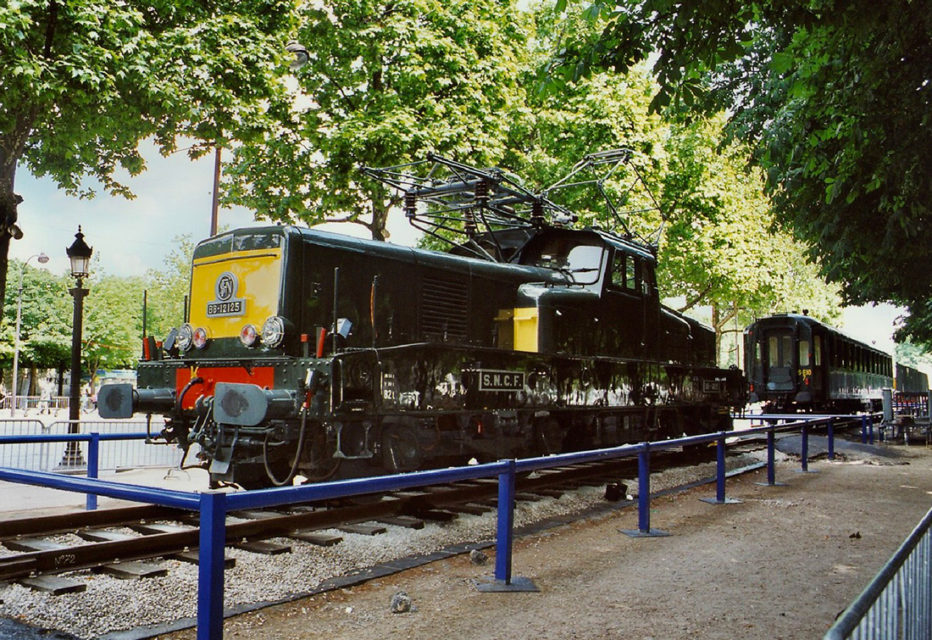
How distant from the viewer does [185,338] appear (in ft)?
28.5

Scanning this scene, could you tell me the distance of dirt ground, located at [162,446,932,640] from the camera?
14.6ft

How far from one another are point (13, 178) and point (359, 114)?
7.53m

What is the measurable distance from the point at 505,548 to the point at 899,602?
3147mm

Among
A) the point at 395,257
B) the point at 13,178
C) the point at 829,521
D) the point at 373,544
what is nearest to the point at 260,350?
the point at 395,257

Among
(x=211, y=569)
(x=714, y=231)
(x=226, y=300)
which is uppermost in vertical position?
(x=714, y=231)

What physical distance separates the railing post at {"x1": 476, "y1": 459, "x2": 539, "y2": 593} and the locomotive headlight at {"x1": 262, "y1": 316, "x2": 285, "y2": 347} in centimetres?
305

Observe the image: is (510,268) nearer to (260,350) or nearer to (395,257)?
(395,257)

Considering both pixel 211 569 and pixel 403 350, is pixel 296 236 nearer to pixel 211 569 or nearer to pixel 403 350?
pixel 403 350

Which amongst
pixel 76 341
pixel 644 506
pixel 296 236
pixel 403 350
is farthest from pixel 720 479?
pixel 76 341

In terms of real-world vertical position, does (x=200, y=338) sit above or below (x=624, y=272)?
below

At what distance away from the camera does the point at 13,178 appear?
41.2 ft

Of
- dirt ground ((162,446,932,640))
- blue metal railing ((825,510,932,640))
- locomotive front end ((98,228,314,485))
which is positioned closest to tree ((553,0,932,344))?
locomotive front end ((98,228,314,485))

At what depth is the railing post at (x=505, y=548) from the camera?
17.3 ft

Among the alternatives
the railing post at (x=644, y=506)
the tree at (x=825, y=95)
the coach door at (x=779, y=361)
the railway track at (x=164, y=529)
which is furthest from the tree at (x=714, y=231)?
the railway track at (x=164, y=529)
